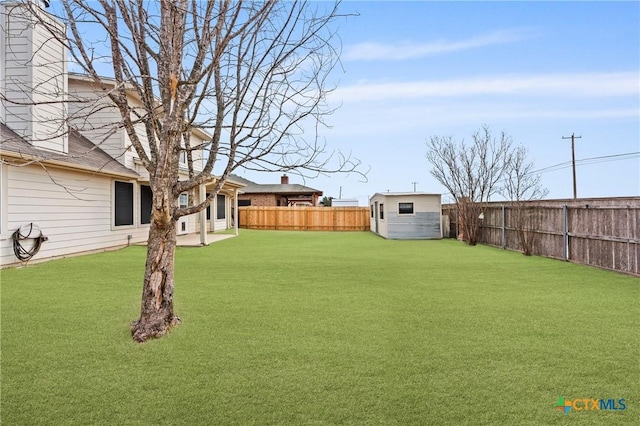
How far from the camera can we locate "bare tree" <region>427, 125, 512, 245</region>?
54.2 feet

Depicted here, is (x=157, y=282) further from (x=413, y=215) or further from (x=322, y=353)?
(x=413, y=215)

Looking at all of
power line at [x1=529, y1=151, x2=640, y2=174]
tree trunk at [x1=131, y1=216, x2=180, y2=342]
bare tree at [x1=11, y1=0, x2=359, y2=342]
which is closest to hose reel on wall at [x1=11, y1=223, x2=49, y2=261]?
bare tree at [x1=11, y1=0, x2=359, y2=342]

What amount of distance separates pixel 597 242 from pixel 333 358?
8.46m

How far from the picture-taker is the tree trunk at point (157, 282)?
4.13 metres

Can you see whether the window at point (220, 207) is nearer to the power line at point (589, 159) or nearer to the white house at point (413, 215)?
the white house at point (413, 215)

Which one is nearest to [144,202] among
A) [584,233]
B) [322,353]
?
[322,353]

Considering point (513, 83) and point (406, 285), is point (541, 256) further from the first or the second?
point (406, 285)

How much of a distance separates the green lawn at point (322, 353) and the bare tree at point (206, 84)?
0.81 meters

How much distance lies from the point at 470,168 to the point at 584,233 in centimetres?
880

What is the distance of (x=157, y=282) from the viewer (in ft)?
13.8

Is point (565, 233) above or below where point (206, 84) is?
below

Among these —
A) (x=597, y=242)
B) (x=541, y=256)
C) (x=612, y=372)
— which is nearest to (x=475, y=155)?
(x=541, y=256)

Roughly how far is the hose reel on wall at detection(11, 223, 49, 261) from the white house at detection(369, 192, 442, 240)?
13492 mm

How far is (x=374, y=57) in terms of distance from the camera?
8.85 meters
